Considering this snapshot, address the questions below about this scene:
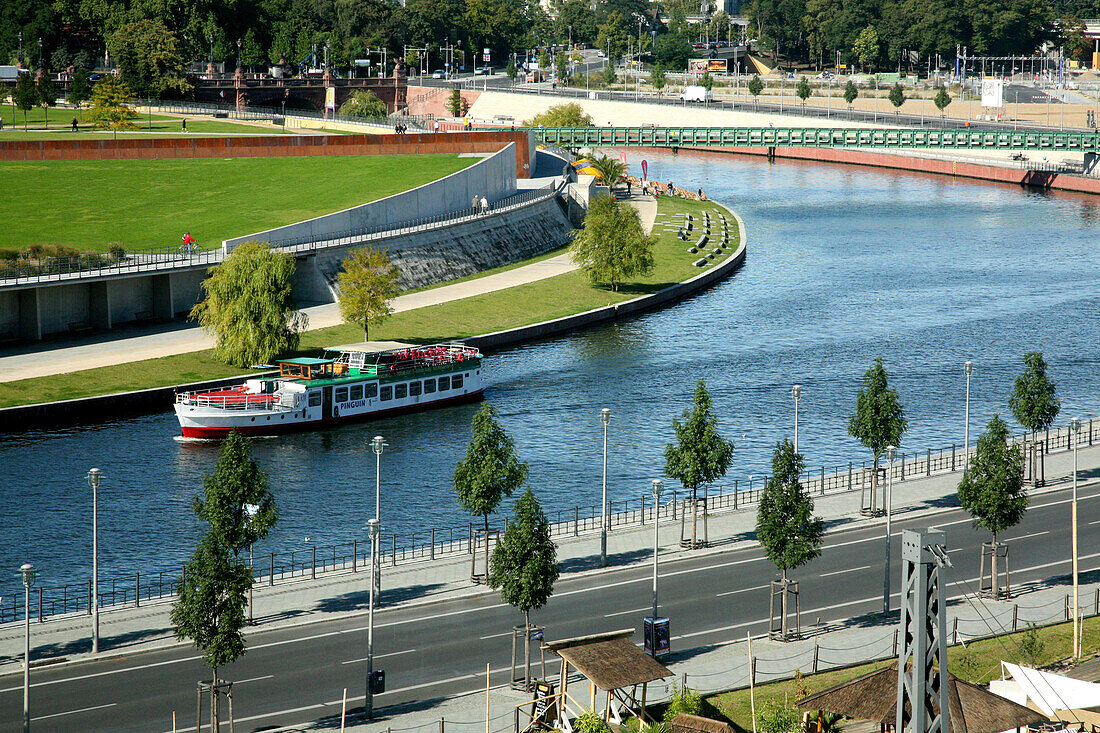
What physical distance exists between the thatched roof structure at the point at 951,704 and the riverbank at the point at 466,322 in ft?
167

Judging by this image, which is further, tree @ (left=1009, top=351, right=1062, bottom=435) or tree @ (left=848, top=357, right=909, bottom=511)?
tree @ (left=1009, top=351, right=1062, bottom=435)

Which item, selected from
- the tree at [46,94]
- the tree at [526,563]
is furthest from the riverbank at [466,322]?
the tree at [46,94]

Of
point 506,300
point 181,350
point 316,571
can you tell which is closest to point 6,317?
point 181,350

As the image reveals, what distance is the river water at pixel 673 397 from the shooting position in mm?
58906

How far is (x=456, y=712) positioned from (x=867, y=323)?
66.9 meters

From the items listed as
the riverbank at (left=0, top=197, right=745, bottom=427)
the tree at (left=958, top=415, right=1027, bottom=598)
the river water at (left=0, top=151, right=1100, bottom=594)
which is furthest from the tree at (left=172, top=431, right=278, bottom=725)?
the riverbank at (left=0, top=197, right=745, bottom=427)

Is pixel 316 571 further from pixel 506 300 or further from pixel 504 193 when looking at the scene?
pixel 504 193

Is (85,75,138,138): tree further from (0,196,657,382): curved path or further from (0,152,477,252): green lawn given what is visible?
(0,196,657,382): curved path

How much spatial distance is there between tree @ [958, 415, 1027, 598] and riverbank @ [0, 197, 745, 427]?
147ft

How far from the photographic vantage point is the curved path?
79.1 m

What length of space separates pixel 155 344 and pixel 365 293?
13627mm

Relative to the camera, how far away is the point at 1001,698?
33.2 metres

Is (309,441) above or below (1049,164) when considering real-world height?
below

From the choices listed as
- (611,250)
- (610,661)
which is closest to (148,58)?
(611,250)
